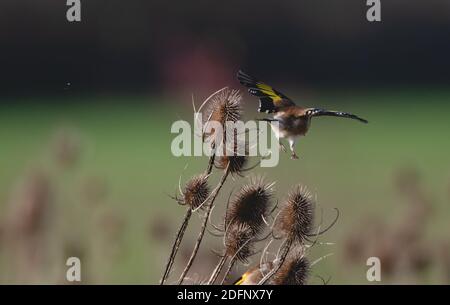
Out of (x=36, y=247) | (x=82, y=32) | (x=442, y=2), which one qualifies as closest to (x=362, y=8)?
(x=442, y=2)

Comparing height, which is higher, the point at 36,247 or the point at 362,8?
the point at 362,8

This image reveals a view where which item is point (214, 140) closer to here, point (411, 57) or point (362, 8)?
point (362, 8)

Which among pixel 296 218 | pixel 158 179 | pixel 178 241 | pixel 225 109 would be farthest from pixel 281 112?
pixel 158 179

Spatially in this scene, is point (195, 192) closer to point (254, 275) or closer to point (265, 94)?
point (254, 275)

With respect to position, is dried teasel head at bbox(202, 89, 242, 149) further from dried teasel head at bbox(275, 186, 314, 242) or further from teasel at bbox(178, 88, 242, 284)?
dried teasel head at bbox(275, 186, 314, 242)

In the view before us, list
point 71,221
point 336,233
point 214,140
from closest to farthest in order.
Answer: point 214,140 → point 71,221 → point 336,233

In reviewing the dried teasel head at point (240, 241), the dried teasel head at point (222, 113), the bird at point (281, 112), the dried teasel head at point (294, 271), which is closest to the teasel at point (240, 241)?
the dried teasel head at point (240, 241)

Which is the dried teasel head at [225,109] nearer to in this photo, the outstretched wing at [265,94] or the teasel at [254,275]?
the outstretched wing at [265,94]
